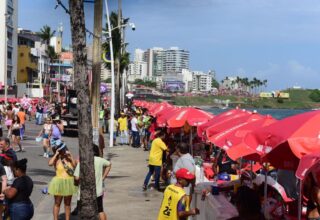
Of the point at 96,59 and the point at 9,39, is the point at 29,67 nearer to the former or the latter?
the point at 9,39

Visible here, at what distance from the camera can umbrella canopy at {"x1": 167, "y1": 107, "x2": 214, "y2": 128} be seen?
14220 mm

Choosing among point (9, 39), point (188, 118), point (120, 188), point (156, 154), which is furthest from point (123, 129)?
point (9, 39)

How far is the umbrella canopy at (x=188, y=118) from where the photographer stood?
46.7 feet

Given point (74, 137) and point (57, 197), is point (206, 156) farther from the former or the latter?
point (74, 137)

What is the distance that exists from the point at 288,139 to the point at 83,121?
12.1 ft

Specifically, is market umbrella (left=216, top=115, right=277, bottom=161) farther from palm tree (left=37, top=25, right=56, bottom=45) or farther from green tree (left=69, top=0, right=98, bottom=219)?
palm tree (left=37, top=25, right=56, bottom=45)

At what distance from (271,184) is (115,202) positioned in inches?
205

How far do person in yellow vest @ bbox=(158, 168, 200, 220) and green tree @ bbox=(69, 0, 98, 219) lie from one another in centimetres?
191

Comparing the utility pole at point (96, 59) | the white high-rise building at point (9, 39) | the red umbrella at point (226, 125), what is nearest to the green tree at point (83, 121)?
the red umbrella at point (226, 125)

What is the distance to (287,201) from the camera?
7934 millimetres

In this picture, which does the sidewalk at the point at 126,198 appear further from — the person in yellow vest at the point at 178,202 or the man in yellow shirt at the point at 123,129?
the man in yellow shirt at the point at 123,129

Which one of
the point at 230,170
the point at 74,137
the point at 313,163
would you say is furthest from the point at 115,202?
the point at 74,137

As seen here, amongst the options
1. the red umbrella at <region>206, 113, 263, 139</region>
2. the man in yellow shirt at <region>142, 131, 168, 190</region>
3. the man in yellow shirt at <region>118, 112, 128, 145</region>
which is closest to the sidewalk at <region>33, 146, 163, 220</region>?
the man in yellow shirt at <region>142, 131, 168, 190</region>

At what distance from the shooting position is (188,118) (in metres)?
14.5
